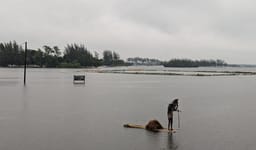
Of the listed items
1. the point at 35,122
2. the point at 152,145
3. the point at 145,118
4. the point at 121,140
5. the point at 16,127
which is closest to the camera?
the point at 152,145

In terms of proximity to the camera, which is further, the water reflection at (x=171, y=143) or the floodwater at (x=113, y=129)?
the floodwater at (x=113, y=129)

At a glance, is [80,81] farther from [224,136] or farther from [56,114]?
[224,136]

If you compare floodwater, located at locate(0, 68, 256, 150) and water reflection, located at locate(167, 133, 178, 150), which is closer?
water reflection, located at locate(167, 133, 178, 150)

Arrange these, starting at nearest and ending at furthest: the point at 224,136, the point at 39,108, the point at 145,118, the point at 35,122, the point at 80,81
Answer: the point at 224,136
the point at 35,122
the point at 145,118
the point at 39,108
the point at 80,81

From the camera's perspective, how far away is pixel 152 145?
11430mm

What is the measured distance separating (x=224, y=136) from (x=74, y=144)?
5427 mm

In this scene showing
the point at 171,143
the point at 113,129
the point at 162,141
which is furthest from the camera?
the point at 113,129

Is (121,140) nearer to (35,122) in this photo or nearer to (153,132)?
(153,132)

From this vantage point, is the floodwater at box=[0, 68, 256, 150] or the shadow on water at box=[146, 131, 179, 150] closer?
the shadow on water at box=[146, 131, 179, 150]

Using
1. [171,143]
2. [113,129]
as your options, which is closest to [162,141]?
[171,143]

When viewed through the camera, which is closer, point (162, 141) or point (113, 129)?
point (162, 141)

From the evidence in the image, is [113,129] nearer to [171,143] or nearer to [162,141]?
[162,141]

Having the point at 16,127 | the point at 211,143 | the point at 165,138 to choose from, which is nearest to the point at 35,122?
the point at 16,127

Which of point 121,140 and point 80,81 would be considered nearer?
point 121,140
